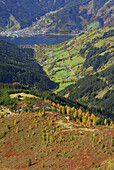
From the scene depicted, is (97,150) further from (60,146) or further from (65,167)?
(60,146)

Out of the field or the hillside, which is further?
the hillside

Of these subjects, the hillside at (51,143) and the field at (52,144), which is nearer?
the field at (52,144)

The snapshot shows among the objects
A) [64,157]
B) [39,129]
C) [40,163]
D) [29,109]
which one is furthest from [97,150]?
[29,109]

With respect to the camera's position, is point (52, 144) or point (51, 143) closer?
point (52, 144)

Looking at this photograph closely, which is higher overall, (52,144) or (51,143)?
(51,143)
